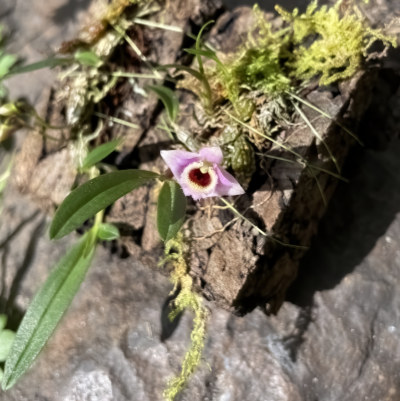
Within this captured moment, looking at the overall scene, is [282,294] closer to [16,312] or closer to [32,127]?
[16,312]

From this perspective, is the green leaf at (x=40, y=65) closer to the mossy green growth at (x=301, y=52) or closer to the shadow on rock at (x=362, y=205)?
the mossy green growth at (x=301, y=52)

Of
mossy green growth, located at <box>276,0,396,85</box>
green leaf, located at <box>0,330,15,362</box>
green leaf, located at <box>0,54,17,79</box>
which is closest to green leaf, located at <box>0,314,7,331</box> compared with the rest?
green leaf, located at <box>0,330,15,362</box>

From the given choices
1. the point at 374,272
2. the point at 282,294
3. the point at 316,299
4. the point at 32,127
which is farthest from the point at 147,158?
the point at 374,272

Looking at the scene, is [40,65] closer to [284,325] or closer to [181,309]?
[181,309]

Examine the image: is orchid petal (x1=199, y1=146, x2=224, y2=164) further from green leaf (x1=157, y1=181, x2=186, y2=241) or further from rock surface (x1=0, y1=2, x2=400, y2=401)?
rock surface (x1=0, y1=2, x2=400, y2=401)

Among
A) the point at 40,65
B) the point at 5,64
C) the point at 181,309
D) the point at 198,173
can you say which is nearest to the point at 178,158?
the point at 198,173
